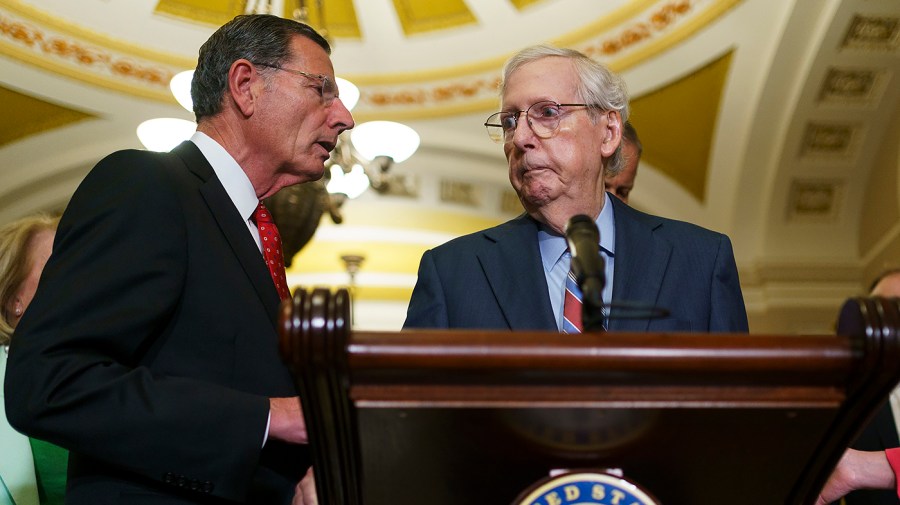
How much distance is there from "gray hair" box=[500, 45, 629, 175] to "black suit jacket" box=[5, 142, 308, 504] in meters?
0.77

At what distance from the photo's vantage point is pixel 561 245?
1959 mm

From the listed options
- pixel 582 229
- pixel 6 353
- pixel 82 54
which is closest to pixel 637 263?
pixel 582 229

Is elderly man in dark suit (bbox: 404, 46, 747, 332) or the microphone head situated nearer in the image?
the microphone head

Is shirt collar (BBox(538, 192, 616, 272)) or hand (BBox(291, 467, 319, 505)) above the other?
shirt collar (BBox(538, 192, 616, 272))

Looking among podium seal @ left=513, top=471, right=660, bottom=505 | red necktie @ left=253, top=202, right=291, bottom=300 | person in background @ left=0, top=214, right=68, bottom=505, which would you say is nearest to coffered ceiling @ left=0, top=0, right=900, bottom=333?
person in background @ left=0, top=214, right=68, bottom=505

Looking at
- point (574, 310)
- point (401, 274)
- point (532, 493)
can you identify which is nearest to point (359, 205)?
point (401, 274)

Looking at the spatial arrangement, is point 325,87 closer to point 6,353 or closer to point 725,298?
point 725,298

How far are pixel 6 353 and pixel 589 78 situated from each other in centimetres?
158

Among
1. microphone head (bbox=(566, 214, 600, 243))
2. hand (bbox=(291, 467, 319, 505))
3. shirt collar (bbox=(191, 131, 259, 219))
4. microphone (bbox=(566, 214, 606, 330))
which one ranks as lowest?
hand (bbox=(291, 467, 319, 505))

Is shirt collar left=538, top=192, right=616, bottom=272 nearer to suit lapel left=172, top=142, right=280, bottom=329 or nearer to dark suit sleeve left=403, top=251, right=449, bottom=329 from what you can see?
dark suit sleeve left=403, top=251, right=449, bottom=329

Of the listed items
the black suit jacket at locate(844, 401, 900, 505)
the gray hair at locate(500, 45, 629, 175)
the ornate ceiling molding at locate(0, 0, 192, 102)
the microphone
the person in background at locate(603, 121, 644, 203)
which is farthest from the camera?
the ornate ceiling molding at locate(0, 0, 192, 102)

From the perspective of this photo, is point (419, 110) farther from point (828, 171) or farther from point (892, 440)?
point (892, 440)

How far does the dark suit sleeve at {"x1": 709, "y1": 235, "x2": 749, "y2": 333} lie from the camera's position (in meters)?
1.73

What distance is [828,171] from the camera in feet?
24.4
